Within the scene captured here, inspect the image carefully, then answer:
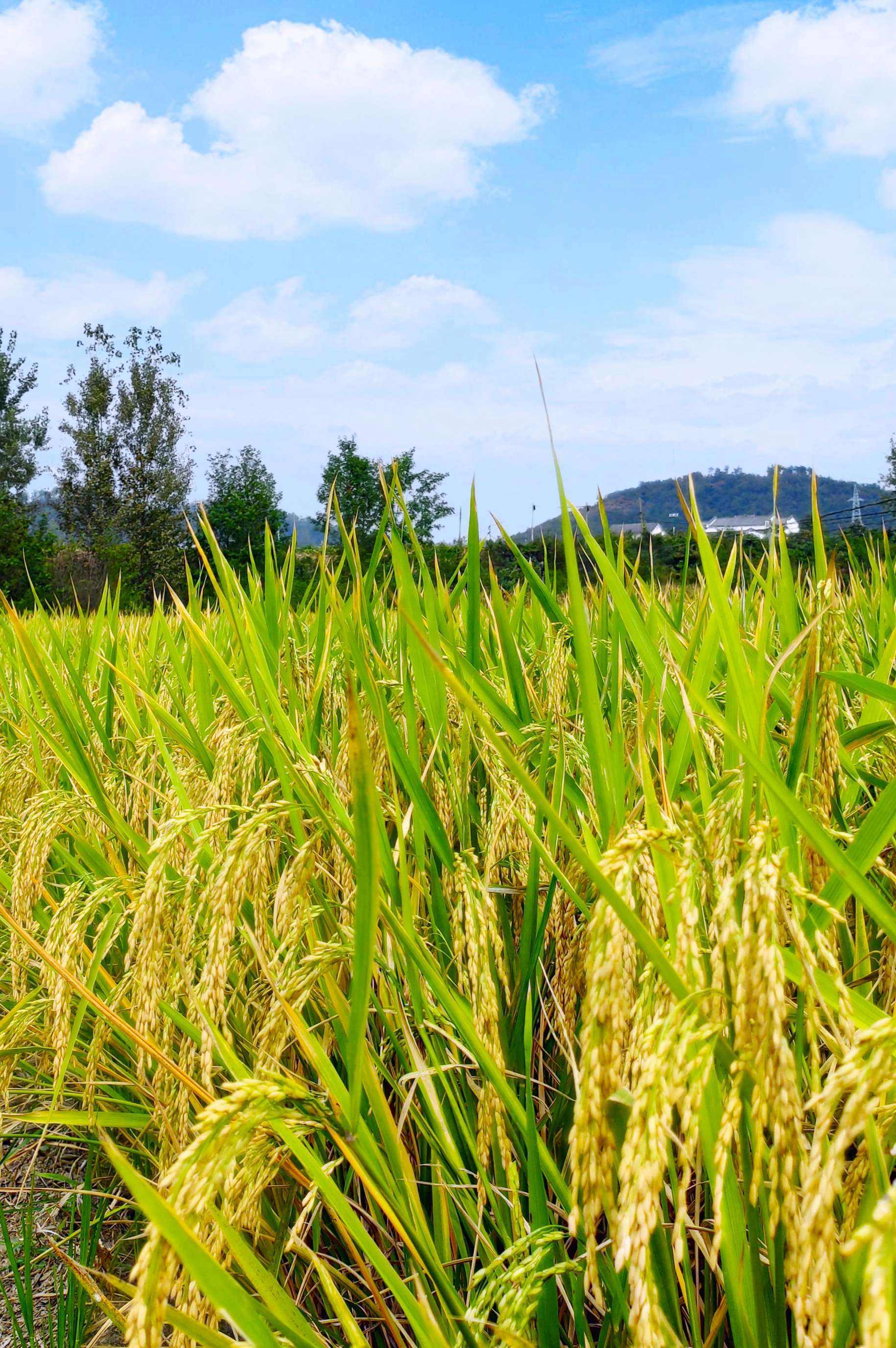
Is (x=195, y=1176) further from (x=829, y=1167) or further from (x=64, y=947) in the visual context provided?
A: (x=64, y=947)

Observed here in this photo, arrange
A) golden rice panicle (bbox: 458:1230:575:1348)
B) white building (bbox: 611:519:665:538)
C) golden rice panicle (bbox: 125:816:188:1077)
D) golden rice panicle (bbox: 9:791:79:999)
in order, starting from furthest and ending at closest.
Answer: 1. white building (bbox: 611:519:665:538)
2. golden rice panicle (bbox: 9:791:79:999)
3. golden rice panicle (bbox: 125:816:188:1077)
4. golden rice panicle (bbox: 458:1230:575:1348)

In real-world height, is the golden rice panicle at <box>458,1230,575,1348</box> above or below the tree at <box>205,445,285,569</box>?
below

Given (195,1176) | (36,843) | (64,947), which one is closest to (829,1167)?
(195,1176)

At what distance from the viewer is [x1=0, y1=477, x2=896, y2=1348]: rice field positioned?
591mm

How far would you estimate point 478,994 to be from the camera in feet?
3.32

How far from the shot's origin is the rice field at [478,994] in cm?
59

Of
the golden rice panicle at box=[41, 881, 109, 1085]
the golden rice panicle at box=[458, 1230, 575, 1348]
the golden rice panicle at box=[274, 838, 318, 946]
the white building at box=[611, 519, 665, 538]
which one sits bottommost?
the golden rice panicle at box=[458, 1230, 575, 1348]

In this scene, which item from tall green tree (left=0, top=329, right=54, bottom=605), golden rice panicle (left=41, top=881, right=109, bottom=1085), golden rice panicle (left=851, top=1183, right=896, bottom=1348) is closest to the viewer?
golden rice panicle (left=851, top=1183, right=896, bottom=1348)

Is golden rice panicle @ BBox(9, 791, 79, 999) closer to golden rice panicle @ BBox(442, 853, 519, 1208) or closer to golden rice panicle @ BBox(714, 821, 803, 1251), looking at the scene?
golden rice panicle @ BBox(442, 853, 519, 1208)

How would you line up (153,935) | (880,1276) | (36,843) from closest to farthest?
1. (880,1276)
2. (153,935)
3. (36,843)

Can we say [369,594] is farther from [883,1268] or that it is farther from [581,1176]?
[883,1268]

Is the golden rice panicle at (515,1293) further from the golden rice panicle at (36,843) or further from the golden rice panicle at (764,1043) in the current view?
the golden rice panicle at (36,843)

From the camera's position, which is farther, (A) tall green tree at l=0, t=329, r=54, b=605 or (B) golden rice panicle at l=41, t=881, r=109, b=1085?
(A) tall green tree at l=0, t=329, r=54, b=605

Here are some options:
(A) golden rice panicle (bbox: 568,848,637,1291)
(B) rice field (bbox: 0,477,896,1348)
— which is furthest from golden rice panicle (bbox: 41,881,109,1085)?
(A) golden rice panicle (bbox: 568,848,637,1291)
